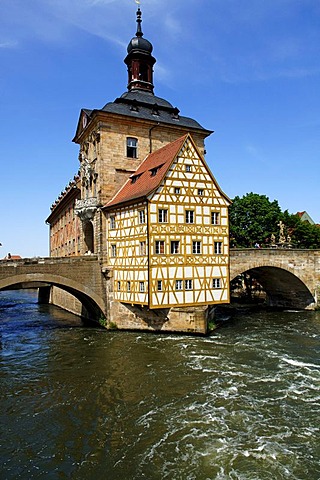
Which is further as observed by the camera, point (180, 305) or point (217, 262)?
point (217, 262)

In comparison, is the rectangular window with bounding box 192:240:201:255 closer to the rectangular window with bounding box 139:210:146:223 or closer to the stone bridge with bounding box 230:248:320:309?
the rectangular window with bounding box 139:210:146:223

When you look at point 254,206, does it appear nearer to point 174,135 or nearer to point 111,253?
point 174,135

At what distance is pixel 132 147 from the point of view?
2431cm

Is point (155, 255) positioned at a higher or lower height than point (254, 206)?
lower

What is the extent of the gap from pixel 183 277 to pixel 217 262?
239 cm

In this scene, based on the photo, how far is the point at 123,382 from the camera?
1327 cm

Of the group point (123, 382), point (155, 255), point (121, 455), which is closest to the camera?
point (121, 455)

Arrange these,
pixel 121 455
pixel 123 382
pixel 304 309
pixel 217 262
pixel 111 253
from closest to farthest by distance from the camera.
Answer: pixel 121 455 → pixel 123 382 → pixel 217 262 → pixel 111 253 → pixel 304 309

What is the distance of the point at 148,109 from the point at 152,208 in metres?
9.85

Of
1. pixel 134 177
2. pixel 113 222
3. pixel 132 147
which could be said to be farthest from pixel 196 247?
pixel 132 147

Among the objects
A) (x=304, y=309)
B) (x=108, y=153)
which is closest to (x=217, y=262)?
(x=108, y=153)

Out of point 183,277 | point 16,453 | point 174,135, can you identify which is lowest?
point 16,453

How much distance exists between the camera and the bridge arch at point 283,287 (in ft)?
96.3

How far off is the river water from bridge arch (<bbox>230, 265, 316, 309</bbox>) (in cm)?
1022
